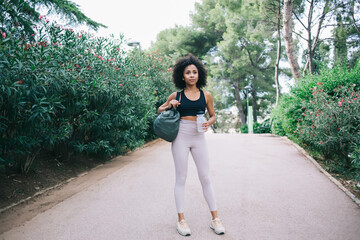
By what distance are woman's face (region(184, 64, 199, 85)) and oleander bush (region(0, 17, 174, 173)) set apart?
2.10 meters

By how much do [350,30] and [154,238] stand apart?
1503cm

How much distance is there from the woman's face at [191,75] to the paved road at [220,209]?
68.2 inches

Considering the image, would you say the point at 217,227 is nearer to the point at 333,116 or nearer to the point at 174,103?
the point at 174,103

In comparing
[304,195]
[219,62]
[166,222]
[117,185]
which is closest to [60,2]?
[117,185]

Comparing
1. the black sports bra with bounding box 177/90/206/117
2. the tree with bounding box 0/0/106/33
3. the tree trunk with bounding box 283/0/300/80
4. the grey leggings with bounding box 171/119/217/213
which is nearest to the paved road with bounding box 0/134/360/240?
the grey leggings with bounding box 171/119/217/213

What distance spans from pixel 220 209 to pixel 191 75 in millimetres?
1974

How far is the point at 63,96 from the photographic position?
4.75 m

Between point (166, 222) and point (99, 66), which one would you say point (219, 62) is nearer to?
point (99, 66)

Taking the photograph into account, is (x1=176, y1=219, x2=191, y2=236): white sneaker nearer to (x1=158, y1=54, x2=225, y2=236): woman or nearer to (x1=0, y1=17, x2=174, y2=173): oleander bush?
(x1=158, y1=54, x2=225, y2=236): woman

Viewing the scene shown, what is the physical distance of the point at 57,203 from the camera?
4207 mm

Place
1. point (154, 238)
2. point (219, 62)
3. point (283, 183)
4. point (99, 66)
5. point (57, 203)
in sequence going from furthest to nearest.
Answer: point (219, 62) → point (99, 66) → point (283, 183) → point (57, 203) → point (154, 238)

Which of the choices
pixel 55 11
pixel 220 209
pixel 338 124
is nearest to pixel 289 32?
pixel 338 124

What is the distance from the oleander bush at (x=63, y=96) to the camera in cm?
372

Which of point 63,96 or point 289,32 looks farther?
point 289,32
